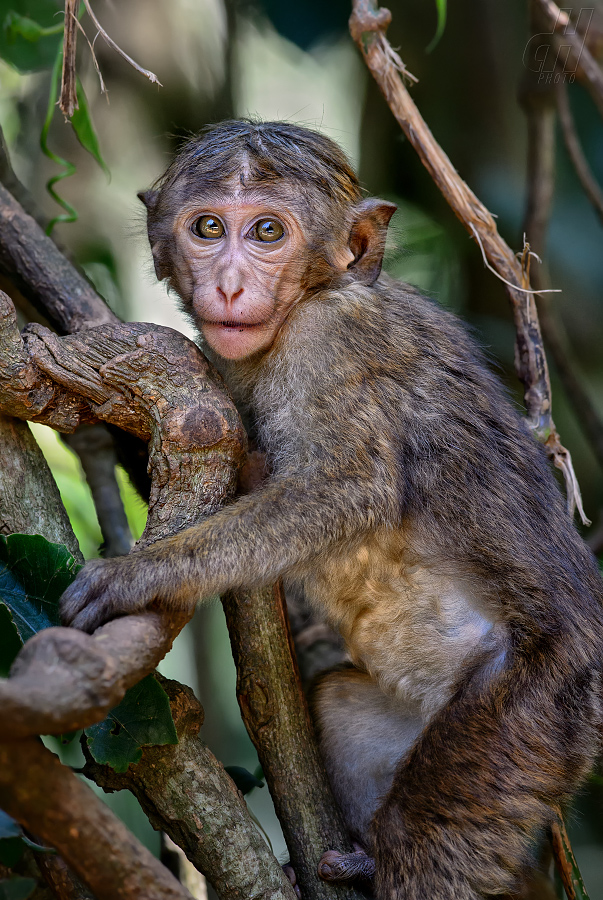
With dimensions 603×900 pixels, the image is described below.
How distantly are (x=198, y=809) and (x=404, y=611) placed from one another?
109 cm

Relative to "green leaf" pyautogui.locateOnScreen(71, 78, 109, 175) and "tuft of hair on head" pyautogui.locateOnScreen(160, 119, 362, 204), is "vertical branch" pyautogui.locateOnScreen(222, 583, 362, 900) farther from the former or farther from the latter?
"green leaf" pyautogui.locateOnScreen(71, 78, 109, 175)

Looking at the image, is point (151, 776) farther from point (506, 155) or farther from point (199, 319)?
point (506, 155)

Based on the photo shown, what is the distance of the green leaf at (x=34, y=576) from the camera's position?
2514 millimetres

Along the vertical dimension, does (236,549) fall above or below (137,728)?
above

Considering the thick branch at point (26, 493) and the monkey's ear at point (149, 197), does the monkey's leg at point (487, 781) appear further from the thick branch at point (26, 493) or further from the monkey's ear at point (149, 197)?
the monkey's ear at point (149, 197)

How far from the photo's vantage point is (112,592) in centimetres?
245

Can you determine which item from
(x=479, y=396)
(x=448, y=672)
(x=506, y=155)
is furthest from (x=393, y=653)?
(x=506, y=155)

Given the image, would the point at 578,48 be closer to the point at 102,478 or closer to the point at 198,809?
the point at 102,478

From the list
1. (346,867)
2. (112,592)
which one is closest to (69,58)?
(112,592)

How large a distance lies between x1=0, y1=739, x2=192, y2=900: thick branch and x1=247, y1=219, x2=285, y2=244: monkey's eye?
2028mm

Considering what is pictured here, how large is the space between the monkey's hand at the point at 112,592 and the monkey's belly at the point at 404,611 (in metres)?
0.75

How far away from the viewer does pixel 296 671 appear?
3.21 meters

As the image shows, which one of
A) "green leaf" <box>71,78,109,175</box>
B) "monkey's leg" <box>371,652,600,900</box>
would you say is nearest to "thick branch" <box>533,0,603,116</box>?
"green leaf" <box>71,78,109,175</box>

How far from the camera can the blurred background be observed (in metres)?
5.21
